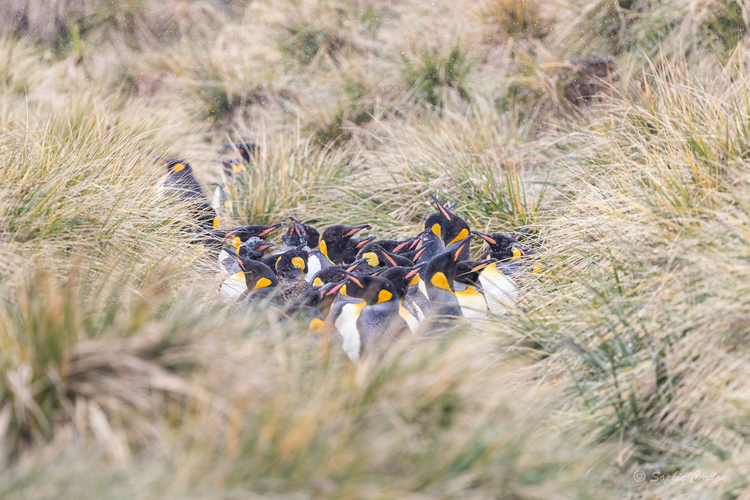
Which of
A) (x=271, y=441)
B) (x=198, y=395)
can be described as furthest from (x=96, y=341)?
(x=271, y=441)

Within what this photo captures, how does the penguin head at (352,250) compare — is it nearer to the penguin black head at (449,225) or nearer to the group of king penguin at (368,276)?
the group of king penguin at (368,276)

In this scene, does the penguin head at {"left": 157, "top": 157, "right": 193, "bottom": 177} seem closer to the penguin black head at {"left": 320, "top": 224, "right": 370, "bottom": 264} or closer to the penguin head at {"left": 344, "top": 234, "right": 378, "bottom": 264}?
Answer: the penguin black head at {"left": 320, "top": 224, "right": 370, "bottom": 264}

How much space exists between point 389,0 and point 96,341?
10461mm

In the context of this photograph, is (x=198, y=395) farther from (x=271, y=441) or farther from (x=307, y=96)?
(x=307, y=96)

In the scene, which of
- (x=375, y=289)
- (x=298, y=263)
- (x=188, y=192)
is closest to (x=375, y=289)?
(x=375, y=289)

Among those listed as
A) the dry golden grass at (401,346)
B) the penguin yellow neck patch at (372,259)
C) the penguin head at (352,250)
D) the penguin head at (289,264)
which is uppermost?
the dry golden grass at (401,346)

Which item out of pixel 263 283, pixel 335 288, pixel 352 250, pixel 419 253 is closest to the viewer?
pixel 335 288

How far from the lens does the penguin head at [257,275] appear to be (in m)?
3.60

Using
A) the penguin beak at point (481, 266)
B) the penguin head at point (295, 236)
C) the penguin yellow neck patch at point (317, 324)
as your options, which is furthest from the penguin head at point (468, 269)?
the penguin head at point (295, 236)

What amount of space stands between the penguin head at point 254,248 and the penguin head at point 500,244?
4.72ft

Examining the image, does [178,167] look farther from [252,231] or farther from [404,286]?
[404,286]

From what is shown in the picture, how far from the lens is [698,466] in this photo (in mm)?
1968

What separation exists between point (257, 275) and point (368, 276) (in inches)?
35.3

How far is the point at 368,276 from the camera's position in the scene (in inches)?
120
